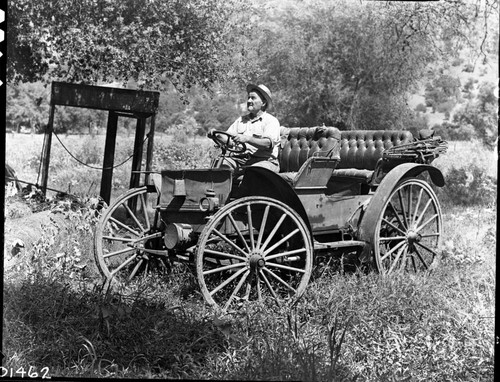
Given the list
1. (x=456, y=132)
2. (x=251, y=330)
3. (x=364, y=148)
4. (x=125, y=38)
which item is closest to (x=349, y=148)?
(x=364, y=148)

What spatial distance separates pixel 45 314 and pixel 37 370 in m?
0.71

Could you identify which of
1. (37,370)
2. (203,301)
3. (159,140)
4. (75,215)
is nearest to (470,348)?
(203,301)

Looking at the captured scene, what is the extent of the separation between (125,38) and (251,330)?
18.7ft

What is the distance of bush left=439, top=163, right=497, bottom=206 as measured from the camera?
1237cm

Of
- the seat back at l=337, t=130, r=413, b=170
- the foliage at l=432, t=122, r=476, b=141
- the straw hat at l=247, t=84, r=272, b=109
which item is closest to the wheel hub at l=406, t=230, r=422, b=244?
the seat back at l=337, t=130, r=413, b=170

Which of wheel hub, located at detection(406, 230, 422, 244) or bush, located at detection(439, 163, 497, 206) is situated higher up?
bush, located at detection(439, 163, 497, 206)

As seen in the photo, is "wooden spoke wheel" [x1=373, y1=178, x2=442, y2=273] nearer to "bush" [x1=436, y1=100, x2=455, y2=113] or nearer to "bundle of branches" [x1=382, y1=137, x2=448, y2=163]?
"bundle of branches" [x1=382, y1=137, x2=448, y2=163]

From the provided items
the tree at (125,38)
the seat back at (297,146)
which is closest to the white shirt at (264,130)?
the seat back at (297,146)

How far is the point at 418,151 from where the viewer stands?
6.86m

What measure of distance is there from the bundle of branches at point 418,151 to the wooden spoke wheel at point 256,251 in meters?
1.55

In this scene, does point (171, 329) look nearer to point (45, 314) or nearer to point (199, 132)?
point (45, 314)

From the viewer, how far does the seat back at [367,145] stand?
725 centimetres

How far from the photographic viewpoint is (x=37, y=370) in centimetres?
430

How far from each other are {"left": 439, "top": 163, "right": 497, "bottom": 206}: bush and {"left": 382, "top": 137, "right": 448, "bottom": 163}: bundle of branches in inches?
216
